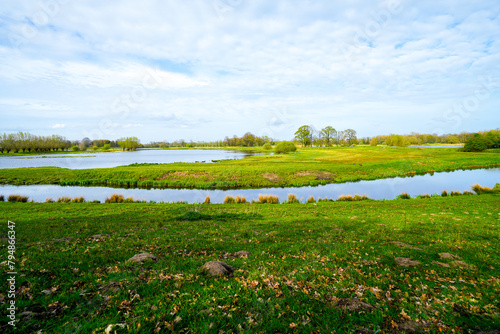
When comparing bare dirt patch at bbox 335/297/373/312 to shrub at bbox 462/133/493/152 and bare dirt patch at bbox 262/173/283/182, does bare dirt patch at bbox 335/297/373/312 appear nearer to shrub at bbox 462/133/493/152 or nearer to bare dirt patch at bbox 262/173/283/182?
bare dirt patch at bbox 262/173/283/182

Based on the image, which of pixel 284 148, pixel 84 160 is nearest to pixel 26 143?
pixel 84 160

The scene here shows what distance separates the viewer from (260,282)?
6832 mm

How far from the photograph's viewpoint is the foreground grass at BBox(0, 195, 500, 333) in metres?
4.97

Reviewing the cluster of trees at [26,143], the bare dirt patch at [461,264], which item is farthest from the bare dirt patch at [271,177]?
the cluster of trees at [26,143]

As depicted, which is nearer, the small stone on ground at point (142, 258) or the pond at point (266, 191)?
the small stone on ground at point (142, 258)

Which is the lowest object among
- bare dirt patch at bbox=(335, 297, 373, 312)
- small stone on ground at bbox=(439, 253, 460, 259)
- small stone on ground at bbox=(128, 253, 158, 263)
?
small stone on ground at bbox=(439, 253, 460, 259)

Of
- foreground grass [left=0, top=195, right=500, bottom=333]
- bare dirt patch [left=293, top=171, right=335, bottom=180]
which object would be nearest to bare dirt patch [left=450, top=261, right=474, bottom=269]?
foreground grass [left=0, top=195, right=500, bottom=333]

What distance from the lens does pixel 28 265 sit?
723cm

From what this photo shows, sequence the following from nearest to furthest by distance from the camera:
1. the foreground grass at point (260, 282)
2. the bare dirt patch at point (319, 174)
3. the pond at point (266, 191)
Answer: the foreground grass at point (260, 282)
the pond at point (266, 191)
the bare dirt patch at point (319, 174)

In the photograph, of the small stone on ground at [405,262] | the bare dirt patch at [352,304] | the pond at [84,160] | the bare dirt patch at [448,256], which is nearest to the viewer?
the bare dirt patch at [352,304]

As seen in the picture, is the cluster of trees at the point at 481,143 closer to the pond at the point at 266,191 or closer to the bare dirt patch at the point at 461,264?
the pond at the point at 266,191

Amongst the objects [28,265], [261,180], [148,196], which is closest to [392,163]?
[261,180]

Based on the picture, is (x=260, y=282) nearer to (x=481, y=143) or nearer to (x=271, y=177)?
(x=271, y=177)

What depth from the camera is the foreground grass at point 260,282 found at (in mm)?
4969
